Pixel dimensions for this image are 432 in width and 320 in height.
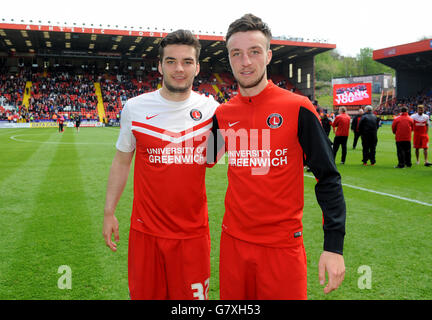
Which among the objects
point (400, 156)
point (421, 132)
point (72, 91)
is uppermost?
point (72, 91)

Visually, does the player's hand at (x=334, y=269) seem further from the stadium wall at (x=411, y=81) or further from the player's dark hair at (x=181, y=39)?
the stadium wall at (x=411, y=81)

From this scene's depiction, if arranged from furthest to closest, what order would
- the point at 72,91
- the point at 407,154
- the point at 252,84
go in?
1. the point at 72,91
2. the point at 407,154
3. the point at 252,84

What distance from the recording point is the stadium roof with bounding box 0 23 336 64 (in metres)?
38.8

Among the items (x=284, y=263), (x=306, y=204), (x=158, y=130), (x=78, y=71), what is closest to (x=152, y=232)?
(x=158, y=130)

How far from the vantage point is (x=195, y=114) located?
8.61 feet

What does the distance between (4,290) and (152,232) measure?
2398 millimetres

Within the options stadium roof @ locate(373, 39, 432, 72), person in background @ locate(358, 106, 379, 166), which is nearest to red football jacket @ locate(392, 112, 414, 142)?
person in background @ locate(358, 106, 379, 166)

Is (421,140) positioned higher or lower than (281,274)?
higher

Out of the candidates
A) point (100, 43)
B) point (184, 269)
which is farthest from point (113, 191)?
point (100, 43)

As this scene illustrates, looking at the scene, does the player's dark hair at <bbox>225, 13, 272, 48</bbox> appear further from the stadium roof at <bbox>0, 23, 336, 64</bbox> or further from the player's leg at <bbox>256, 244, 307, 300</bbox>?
the stadium roof at <bbox>0, 23, 336, 64</bbox>

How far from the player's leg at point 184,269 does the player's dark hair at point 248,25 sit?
1.47 m

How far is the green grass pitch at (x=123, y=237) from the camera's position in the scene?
3803 mm

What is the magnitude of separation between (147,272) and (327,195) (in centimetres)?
136

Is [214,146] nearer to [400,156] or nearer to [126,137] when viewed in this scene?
[126,137]
